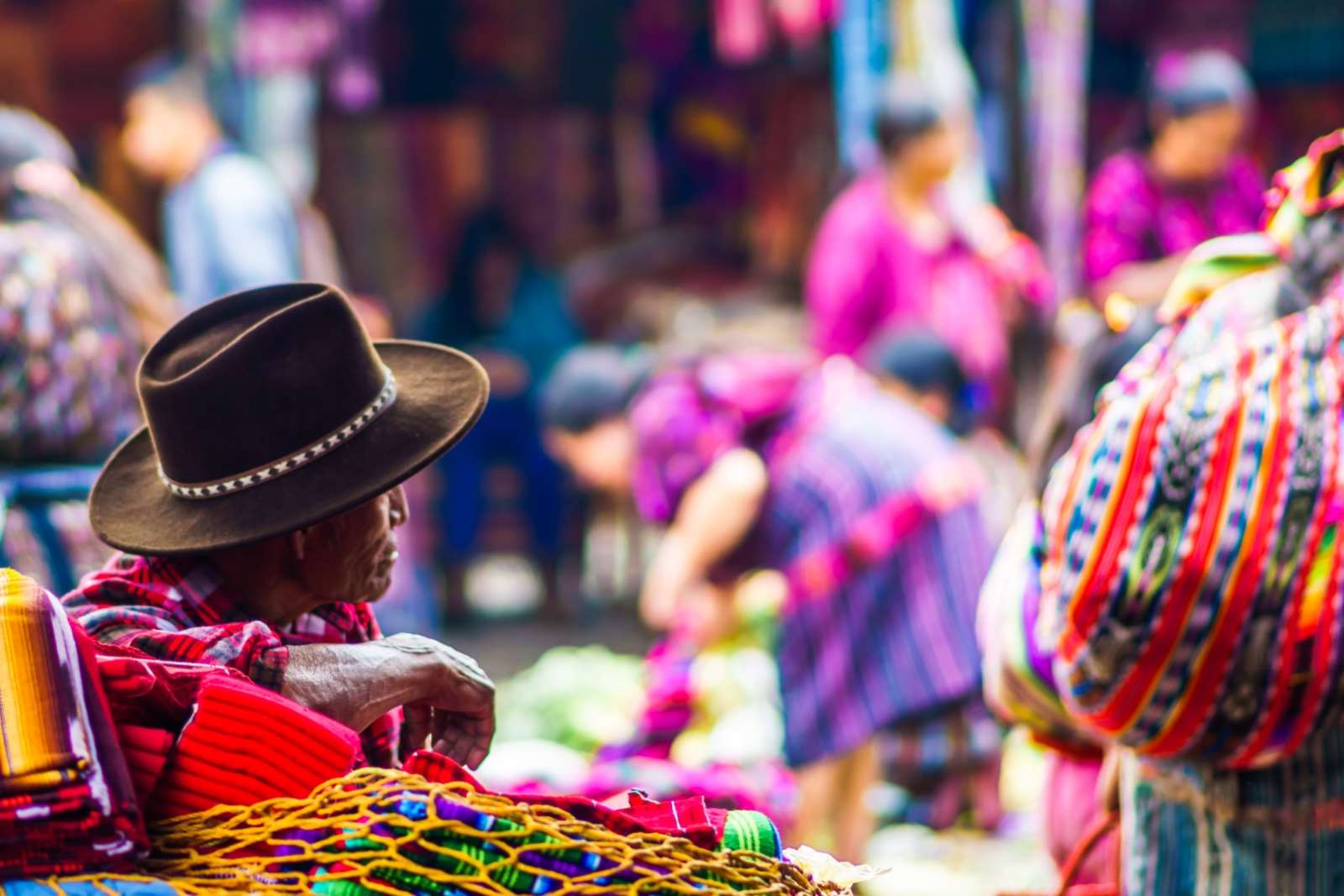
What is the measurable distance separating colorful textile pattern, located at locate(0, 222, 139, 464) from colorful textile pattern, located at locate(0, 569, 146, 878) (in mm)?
2855

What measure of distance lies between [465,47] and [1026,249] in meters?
4.04

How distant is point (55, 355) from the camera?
4.31m

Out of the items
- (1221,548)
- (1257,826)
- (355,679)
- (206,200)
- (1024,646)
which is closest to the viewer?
(355,679)

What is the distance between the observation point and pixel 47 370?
4.30 m

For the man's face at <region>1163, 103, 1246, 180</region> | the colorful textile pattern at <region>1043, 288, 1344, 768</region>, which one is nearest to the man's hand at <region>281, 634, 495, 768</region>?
the colorful textile pattern at <region>1043, 288, 1344, 768</region>

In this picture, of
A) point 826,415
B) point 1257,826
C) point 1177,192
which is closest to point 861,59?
point 1177,192

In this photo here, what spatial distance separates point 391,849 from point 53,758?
0.30 metres

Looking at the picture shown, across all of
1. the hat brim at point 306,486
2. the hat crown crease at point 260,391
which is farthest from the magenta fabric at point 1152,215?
the hat crown crease at point 260,391

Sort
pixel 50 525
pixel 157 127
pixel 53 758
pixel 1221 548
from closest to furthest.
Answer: pixel 53 758, pixel 1221 548, pixel 50 525, pixel 157 127

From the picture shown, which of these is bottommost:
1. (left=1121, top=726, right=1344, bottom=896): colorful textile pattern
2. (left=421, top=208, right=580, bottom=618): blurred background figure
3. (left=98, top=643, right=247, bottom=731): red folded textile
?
(left=421, top=208, right=580, bottom=618): blurred background figure

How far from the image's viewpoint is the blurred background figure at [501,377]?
8.75 m

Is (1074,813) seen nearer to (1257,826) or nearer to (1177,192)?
(1257,826)

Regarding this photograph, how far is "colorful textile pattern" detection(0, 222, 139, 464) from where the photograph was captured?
13.9 feet

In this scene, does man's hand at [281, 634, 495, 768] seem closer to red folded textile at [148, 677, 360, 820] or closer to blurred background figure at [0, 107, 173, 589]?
red folded textile at [148, 677, 360, 820]
